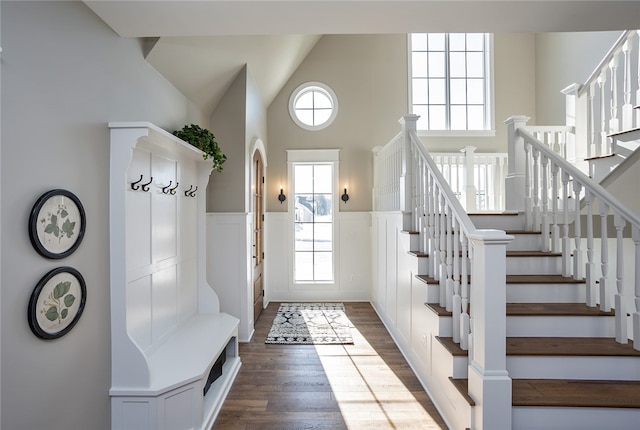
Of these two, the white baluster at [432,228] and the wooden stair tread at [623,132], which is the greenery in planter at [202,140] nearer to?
the white baluster at [432,228]

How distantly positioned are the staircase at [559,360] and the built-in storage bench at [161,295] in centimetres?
168

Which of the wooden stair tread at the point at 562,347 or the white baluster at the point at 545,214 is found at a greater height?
the white baluster at the point at 545,214

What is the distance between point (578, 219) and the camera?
2.68m

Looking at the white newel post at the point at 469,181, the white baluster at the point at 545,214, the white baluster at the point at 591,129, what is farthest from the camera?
the white newel post at the point at 469,181

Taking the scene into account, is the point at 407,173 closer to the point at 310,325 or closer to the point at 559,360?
→ the point at 559,360

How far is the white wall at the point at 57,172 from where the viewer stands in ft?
4.52

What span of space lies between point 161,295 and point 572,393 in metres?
2.70

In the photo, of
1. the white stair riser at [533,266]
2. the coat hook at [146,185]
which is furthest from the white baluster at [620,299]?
the coat hook at [146,185]

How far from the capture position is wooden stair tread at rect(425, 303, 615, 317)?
238 centimetres

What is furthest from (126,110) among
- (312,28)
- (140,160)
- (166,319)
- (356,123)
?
(356,123)

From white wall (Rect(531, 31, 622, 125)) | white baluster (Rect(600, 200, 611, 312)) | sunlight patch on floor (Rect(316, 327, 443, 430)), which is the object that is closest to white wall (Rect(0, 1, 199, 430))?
sunlight patch on floor (Rect(316, 327, 443, 430))

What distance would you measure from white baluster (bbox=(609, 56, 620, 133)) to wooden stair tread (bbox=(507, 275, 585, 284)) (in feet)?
5.46

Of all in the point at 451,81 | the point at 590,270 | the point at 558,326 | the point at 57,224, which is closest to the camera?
the point at 57,224

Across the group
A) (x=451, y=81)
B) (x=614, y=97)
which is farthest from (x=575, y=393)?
(x=451, y=81)
